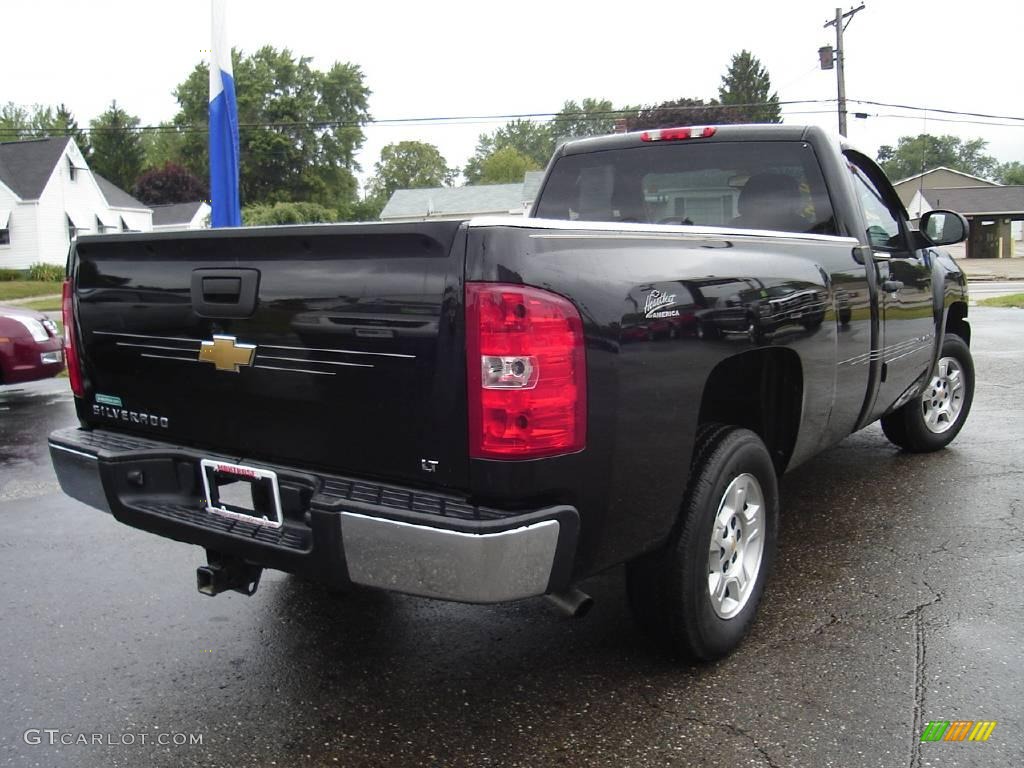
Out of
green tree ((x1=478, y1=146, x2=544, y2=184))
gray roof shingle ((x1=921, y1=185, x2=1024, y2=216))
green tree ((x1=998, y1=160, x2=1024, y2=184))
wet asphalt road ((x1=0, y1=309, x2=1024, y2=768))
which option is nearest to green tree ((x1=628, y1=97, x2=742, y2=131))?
gray roof shingle ((x1=921, y1=185, x2=1024, y2=216))

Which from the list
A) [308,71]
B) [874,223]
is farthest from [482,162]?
[874,223]

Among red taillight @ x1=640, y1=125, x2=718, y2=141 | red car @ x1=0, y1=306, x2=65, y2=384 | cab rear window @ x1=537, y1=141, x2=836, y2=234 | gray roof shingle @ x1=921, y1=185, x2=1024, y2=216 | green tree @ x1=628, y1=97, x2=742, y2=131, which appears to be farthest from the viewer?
green tree @ x1=628, y1=97, x2=742, y2=131

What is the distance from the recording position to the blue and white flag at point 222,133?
9.81 meters

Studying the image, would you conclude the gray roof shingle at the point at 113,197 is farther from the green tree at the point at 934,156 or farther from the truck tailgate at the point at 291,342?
the green tree at the point at 934,156

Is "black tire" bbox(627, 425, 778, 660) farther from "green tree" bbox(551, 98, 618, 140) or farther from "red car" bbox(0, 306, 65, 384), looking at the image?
"green tree" bbox(551, 98, 618, 140)

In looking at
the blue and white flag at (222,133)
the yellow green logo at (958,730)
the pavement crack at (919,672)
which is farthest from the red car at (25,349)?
the yellow green logo at (958,730)

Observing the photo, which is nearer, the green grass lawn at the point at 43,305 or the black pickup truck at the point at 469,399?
the black pickup truck at the point at 469,399

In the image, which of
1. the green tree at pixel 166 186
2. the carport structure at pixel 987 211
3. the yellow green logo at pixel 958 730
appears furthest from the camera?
the green tree at pixel 166 186

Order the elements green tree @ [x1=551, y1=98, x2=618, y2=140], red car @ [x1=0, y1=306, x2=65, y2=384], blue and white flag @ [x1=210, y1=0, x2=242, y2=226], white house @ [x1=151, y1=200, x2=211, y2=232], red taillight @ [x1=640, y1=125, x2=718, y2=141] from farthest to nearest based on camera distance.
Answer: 1. green tree @ [x1=551, y1=98, x2=618, y2=140]
2. white house @ [x1=151, y1=200, x2=211, y2=232]
3. blue and white flag @ [x1=210, y1=0, x2=242, y2=226]
4. red car @ [x1=0, y1=306, x2=65, y2=384]
5. red taillight @ [x1=640, y1=125, x2=718, y2=141]

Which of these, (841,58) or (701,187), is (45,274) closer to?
(841,58)

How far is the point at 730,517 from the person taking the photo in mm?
3160

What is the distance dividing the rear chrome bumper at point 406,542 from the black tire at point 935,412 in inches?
158

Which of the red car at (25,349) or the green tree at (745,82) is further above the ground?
the green tree at (745,82)

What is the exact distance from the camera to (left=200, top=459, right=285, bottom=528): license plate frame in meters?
2.68
